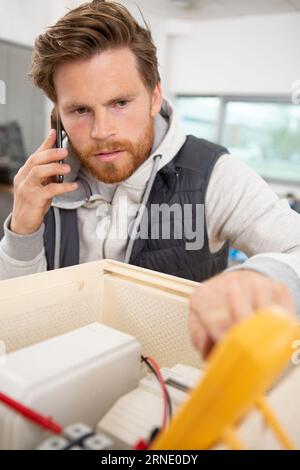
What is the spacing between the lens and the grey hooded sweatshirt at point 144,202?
994mm

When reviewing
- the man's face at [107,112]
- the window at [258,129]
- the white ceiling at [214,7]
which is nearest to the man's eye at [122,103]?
the man's face at [107,112]

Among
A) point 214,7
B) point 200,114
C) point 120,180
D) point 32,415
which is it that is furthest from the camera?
point 200,114

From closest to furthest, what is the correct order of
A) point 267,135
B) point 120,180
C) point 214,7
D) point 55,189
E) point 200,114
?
1. point 55,189
2. point 120,180
3. point 214,7
4. point 267,135
5. point 200,114

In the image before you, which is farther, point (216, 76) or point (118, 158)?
point (216, 76)

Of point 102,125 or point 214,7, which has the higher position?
point 214,7

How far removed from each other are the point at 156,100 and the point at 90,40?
29 cm

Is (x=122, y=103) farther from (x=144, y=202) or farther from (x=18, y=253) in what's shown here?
(x=18, y=253)

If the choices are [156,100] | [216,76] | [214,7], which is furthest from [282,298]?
[216,76]

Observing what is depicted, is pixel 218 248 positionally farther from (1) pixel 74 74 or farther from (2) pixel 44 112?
(2) pixel 44 112

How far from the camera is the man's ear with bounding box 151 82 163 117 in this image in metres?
1.19

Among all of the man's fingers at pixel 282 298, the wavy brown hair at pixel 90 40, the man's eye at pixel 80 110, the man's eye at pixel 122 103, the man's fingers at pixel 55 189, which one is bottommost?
the man's fingers at pixel 282 298

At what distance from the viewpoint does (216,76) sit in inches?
166

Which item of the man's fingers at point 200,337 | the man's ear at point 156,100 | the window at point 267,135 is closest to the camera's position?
the man's fingers at point 200,337

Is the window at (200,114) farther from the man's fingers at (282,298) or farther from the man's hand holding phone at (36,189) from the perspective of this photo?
the man's fingers at (282,298)
